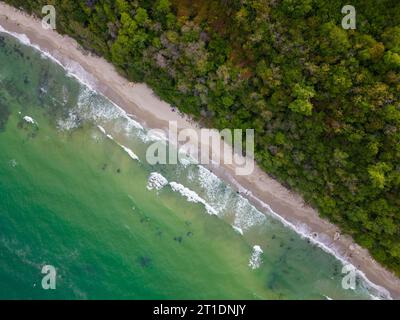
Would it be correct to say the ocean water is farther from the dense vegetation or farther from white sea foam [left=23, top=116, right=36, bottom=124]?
the dense vegetation

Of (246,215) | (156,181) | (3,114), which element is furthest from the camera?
(3,114)

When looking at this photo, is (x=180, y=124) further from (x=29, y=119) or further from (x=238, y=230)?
(x=29, y=119)

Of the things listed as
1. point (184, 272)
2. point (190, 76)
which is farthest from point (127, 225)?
point (190, 76)

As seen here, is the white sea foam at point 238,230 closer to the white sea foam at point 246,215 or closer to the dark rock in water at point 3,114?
the white sea foam at point 246,215

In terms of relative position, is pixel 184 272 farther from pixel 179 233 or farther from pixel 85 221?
pixel 85 221

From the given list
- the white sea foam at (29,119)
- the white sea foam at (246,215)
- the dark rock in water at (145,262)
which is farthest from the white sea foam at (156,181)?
Result: the white sea foam at (29,119)

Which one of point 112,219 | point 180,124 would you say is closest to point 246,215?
point 180,124
